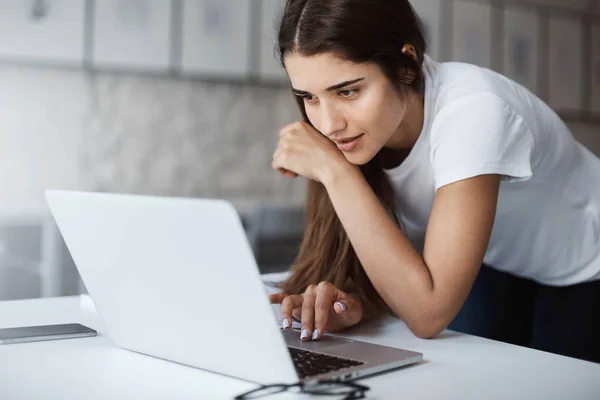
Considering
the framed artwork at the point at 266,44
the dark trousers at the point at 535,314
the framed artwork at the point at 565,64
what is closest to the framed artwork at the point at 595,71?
the framed artwork at the point at 565,64

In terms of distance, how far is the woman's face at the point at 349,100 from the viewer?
1.06 meters

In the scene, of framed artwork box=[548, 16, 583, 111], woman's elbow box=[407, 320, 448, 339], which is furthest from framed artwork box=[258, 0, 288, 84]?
woman's elbow box=[407, 320, 448, 339]

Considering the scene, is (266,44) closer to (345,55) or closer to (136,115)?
(136,115)

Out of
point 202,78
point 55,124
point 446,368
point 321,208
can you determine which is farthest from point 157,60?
point 446,368

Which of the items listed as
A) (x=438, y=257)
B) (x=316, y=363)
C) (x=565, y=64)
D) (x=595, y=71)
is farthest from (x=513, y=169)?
(x=595, y=71)

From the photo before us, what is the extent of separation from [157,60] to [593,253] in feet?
7.86

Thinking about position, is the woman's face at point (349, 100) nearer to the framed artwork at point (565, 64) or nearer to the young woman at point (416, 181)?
the young woman at point (416, 181)

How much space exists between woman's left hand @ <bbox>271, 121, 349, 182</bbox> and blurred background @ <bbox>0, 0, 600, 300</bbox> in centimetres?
159

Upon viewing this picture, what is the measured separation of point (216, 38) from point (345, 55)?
2.50 m

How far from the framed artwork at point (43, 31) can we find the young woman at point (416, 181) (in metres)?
2.06

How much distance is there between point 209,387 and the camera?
71 centimetres

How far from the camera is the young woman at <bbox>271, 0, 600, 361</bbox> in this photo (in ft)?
3.34

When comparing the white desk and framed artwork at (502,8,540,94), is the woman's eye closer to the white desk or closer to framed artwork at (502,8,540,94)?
the white desk

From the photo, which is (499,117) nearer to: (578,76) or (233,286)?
(233,286)
